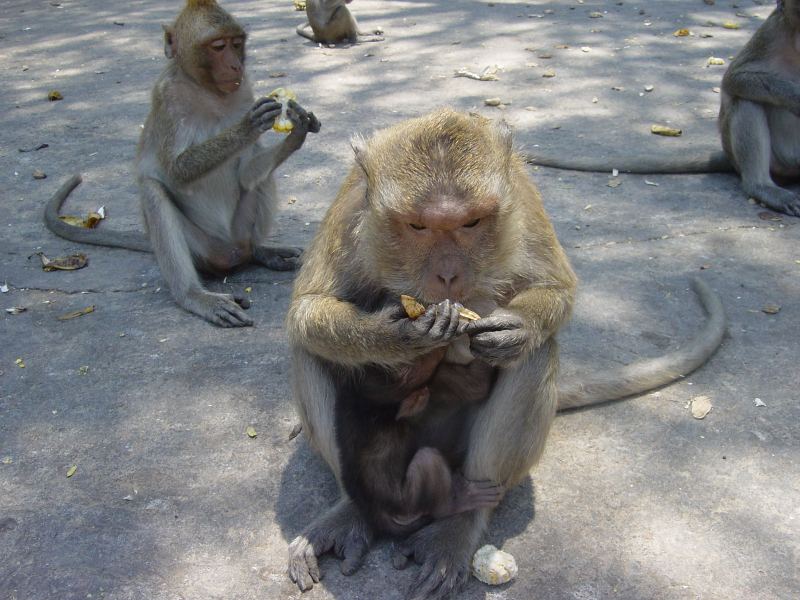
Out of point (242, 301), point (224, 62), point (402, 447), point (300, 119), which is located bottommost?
point (242, 301)

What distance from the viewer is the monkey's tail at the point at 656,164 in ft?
20.9

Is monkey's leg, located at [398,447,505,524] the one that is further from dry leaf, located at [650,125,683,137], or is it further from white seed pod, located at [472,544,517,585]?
dry leaf, located at [650,125,683,137]

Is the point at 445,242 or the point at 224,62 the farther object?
the point at 224,62

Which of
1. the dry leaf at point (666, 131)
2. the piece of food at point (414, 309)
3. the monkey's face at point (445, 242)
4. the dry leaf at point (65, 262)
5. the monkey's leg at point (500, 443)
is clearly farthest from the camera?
the dry leaf at point (666, 131)

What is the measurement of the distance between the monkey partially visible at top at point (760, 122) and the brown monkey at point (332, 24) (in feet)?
16.0

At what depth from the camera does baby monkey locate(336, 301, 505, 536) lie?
305 centimetres

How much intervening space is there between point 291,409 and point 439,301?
1482 millimetres

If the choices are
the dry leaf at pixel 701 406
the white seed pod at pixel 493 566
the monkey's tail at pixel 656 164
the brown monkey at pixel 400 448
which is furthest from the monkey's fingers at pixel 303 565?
the monkey's tail at pixel 656 164

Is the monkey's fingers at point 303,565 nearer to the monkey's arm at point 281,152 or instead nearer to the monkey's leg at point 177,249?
the monkey's leg at point 177,249

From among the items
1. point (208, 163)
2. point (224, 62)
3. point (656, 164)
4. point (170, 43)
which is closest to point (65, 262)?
point (208, 163)

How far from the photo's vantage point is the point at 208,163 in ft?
16.5

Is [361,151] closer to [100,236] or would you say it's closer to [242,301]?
[242,301]

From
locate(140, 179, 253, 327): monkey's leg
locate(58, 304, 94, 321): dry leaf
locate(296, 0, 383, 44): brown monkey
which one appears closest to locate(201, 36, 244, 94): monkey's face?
locate(140, 179, 253, 327): monkey's leg

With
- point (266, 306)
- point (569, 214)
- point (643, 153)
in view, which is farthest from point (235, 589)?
point (643, 153)
